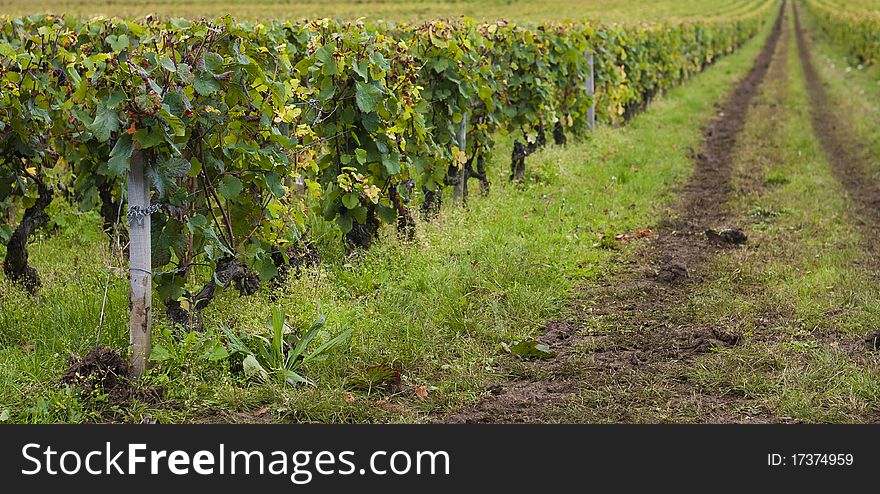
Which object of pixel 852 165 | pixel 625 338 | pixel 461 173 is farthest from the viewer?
pixel 852 165

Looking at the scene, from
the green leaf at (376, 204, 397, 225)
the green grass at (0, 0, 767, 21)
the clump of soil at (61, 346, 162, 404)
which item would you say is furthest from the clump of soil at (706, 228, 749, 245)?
the green grass at (0, 0, 767, 21)

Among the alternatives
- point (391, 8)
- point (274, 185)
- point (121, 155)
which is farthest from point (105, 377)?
point (391, 8)

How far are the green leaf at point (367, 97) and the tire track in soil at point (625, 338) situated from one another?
2.12 meters

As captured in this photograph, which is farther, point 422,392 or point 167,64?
point 422,392

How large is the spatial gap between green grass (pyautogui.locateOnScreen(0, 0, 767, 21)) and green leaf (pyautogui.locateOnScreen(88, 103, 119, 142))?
140 ft

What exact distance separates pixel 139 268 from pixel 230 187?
0.88 m

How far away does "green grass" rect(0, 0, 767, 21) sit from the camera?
2047 inches

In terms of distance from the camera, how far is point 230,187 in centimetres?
590

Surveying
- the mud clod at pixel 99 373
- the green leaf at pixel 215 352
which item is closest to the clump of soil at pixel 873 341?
the green leaf at pixel 215 352

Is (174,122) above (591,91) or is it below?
above

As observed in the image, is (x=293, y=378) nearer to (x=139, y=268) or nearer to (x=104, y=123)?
(x=139, y=268)

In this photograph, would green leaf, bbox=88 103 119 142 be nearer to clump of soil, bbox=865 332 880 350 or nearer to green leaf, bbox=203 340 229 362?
green leaf, bbox=203 340 229 362

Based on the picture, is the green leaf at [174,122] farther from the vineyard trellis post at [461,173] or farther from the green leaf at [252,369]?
the vineyard trellis post at [461,173]

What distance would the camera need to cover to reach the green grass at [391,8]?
52.0 m
